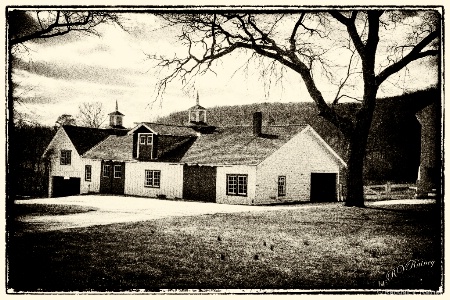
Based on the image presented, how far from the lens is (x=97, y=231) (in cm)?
564

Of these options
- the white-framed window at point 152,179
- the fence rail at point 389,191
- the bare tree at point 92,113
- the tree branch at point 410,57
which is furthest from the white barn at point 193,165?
the tree branch at point 410,57

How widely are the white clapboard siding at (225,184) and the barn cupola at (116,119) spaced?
131cm

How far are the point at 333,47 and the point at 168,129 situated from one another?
2065mm

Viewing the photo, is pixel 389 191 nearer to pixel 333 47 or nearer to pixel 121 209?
pixel 333 47

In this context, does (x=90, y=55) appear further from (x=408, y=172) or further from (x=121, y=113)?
(x=408, y=172)

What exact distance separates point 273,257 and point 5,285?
283 cm

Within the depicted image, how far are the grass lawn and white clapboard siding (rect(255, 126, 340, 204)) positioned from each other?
292 mm

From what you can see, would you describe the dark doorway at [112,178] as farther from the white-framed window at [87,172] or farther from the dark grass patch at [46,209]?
the dark grass patch at [46,209]

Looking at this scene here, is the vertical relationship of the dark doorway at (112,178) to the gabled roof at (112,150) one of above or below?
below

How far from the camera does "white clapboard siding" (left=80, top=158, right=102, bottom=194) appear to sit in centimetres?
588

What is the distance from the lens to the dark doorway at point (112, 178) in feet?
18.8

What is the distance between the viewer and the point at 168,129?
6.11m

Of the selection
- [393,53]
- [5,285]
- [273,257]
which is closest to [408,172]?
[393,53]

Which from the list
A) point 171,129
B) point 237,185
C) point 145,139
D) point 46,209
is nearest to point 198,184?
point 237,185
